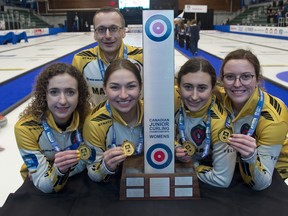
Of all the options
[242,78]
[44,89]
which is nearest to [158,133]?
[242,78]

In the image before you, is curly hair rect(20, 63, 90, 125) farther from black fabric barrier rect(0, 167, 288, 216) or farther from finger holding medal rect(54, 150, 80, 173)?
black fabric barrier rect(0, 167, 288, 216)

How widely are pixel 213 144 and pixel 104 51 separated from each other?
3.93ft

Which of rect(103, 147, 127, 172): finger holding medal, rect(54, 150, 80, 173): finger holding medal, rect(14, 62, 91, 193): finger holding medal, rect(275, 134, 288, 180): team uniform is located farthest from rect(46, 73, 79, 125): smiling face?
rect(275, 134, 288, 180): team uniform

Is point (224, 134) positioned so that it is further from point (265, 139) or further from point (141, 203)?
point (141, 203)

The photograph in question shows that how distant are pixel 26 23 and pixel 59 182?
20.1 meters

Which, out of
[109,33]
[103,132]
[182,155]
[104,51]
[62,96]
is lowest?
[182,155]

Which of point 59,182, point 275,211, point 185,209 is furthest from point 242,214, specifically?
point 59,182

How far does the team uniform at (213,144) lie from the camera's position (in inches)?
62.3

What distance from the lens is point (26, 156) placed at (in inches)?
64.1

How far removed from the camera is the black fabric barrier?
1.53 m

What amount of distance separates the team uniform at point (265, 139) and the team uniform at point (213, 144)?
0.09m

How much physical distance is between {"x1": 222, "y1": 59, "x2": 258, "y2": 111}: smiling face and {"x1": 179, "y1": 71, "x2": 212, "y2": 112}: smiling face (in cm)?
13

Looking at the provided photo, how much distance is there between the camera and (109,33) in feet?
7.43

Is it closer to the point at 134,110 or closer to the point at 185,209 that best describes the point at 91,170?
the point at 134,110
